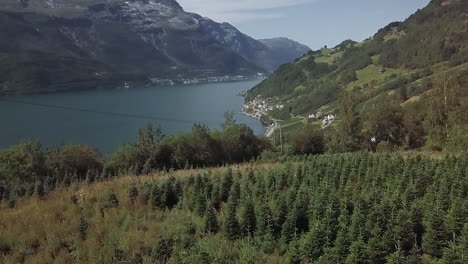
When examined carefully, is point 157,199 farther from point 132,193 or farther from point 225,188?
point 225,188

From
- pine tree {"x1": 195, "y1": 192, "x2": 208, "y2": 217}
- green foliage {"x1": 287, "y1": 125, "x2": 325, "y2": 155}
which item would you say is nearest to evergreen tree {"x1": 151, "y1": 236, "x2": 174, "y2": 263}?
pine tree {"x1": 195, "y1": 192, "x2": 208, "y2": 217}

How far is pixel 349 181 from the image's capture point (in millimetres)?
13648

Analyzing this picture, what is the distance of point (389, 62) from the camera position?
15600cm

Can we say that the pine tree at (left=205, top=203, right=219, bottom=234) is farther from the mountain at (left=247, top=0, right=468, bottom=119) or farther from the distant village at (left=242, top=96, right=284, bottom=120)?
the distant village at (left=242, top=96, right=284, bottom=120)

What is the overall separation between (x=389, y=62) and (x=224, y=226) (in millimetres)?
160074

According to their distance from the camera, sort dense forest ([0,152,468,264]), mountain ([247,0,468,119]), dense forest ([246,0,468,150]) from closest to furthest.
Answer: dense forest ([0,152,468,264]), dense forest ([246,0,468,150]), mountain ([247,0,468,119])

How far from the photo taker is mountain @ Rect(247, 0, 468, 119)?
130650 millimetres

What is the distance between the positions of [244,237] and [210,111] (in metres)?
145

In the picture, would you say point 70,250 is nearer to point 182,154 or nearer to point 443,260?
point 443,260

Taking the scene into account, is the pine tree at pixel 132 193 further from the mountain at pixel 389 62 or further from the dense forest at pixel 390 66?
the mountain at pixel 389 62

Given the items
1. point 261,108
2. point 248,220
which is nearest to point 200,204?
point 248,220

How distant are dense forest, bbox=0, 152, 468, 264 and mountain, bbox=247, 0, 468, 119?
10586cm

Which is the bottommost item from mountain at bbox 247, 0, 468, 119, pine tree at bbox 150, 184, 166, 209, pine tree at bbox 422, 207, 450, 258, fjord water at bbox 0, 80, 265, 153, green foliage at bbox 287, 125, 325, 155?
fjord water at bbox 0, 80, 265, 153

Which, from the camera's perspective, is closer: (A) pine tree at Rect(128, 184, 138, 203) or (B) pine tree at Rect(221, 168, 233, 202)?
(A) pine tree at Rect(128, 184, 138, 203)
